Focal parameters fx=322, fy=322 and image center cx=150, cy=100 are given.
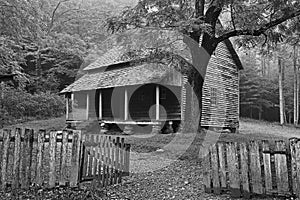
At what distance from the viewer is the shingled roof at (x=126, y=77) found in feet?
66.0

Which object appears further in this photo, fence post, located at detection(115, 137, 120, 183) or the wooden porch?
the wooden porch

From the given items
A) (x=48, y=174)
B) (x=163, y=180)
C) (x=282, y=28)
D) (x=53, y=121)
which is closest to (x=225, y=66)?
(x=282, y=28)

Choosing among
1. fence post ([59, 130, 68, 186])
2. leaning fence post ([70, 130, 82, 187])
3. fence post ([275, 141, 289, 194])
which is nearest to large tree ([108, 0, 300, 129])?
fence post ([275, 141, 289, 194])

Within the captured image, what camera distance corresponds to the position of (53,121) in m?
28.8

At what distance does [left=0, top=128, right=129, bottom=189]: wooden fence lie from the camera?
6.64 meters

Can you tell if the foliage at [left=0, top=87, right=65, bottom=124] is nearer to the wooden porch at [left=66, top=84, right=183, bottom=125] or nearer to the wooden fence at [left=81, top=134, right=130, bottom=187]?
the wooden porch at [left=66, top=84, right=183, bottom=125]

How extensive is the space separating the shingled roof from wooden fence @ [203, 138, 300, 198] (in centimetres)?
1046

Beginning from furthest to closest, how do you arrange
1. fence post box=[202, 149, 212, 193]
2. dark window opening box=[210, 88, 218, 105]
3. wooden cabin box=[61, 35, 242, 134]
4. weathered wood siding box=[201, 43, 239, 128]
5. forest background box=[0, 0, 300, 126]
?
forest background box=[0, 0, 300, 126], dark window opening box=[210, 88, 218, 105], weathered wood siding box=[201, 43, 239, 128], wooden cabin box=[61, 35, 242, 134], fence post box=[202, 149, 212, 193]

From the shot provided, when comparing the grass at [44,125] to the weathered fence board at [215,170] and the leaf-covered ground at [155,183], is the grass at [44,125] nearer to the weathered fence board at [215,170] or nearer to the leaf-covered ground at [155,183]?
the leaf-covered ground at [155,183]

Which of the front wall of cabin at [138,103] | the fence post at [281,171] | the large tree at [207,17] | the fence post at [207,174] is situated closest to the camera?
the fence post at [281,171]

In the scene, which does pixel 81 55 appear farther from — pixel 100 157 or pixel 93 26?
pixel 100 157

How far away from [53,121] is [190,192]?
77.3 feet

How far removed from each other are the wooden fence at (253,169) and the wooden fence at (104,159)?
2304mm

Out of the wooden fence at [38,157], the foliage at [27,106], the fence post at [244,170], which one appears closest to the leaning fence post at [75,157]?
the wooden fence at [38,157]
